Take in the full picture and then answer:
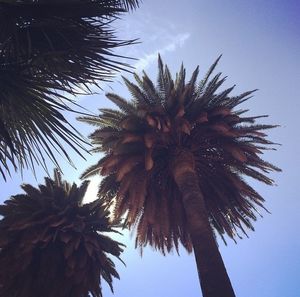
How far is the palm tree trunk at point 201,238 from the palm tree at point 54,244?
3.98 meters

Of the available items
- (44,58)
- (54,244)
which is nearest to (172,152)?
(54,244)

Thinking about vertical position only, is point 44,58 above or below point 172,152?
below

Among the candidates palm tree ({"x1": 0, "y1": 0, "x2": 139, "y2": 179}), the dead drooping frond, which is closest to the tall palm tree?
the dead drooping frond

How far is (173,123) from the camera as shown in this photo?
10648 millimetres

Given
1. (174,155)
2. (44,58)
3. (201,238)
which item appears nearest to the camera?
(44,58)

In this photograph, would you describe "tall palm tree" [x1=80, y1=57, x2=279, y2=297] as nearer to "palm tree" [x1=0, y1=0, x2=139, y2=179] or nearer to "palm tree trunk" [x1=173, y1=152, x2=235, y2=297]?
"palm tree trunk" [x1=173, y1=152, x2=235, y2=297]

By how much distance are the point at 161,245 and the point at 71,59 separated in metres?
8.91

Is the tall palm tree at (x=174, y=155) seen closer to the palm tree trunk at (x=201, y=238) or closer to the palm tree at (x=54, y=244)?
the palm tree trunk at (x=201, y=238)

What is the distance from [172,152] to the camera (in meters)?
10.7

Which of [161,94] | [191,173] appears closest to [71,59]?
[191,173]

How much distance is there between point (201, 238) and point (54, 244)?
18.7 ft

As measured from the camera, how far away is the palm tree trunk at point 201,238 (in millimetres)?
6746

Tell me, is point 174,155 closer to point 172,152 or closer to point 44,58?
point 172,152

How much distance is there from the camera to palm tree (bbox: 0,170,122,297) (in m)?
10.6
